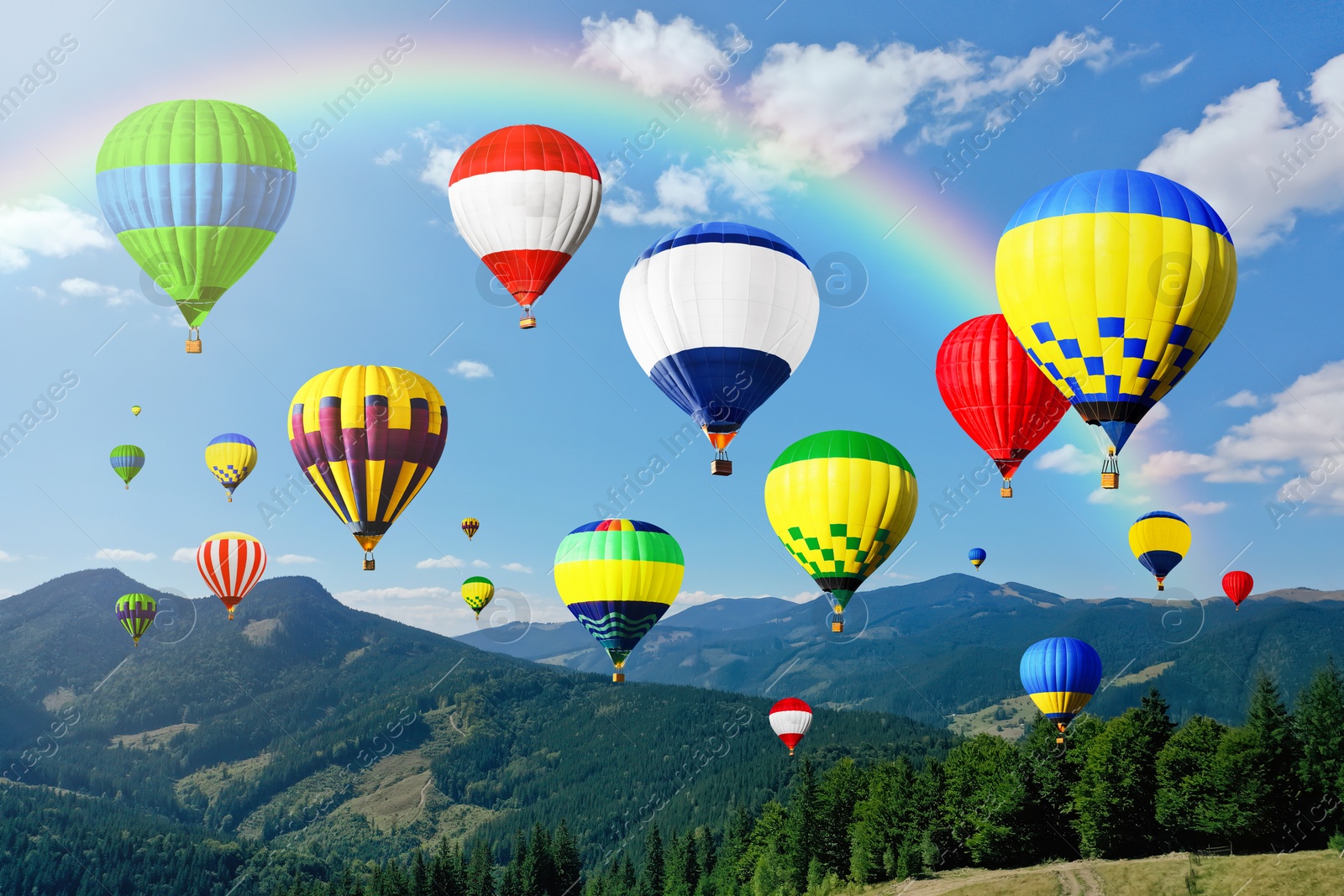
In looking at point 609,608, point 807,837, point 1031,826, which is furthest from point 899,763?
point 609,608

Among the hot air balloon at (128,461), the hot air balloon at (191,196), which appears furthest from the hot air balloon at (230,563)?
the hot air balloon at (191,196)

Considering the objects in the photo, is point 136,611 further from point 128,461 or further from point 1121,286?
point 1121,286

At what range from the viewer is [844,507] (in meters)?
56.8

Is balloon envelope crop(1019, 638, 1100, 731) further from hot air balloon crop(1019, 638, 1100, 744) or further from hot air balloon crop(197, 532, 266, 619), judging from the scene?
hot air balloon crop(197, 532, 266, 619)

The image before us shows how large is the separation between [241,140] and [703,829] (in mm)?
110226

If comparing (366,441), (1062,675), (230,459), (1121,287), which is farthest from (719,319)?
(230,459)

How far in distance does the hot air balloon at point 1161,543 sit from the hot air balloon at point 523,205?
66.0 m

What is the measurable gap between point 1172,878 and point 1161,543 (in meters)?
34.9

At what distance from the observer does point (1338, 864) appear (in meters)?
70.1

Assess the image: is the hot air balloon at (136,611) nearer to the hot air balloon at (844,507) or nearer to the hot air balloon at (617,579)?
the hot air balloon at (617,579)

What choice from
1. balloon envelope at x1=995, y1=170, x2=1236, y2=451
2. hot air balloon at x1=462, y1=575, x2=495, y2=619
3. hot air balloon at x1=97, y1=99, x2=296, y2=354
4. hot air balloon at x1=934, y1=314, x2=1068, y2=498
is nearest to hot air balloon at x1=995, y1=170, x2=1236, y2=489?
balloon envelope at x1=995, y1=170, x2=1236, y2=451

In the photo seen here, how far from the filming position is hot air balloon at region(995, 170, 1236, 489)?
136 ft

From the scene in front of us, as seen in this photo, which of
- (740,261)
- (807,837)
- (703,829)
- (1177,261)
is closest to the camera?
(1177,261)

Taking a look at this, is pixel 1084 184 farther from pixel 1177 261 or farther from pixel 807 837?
pixel 807 837
